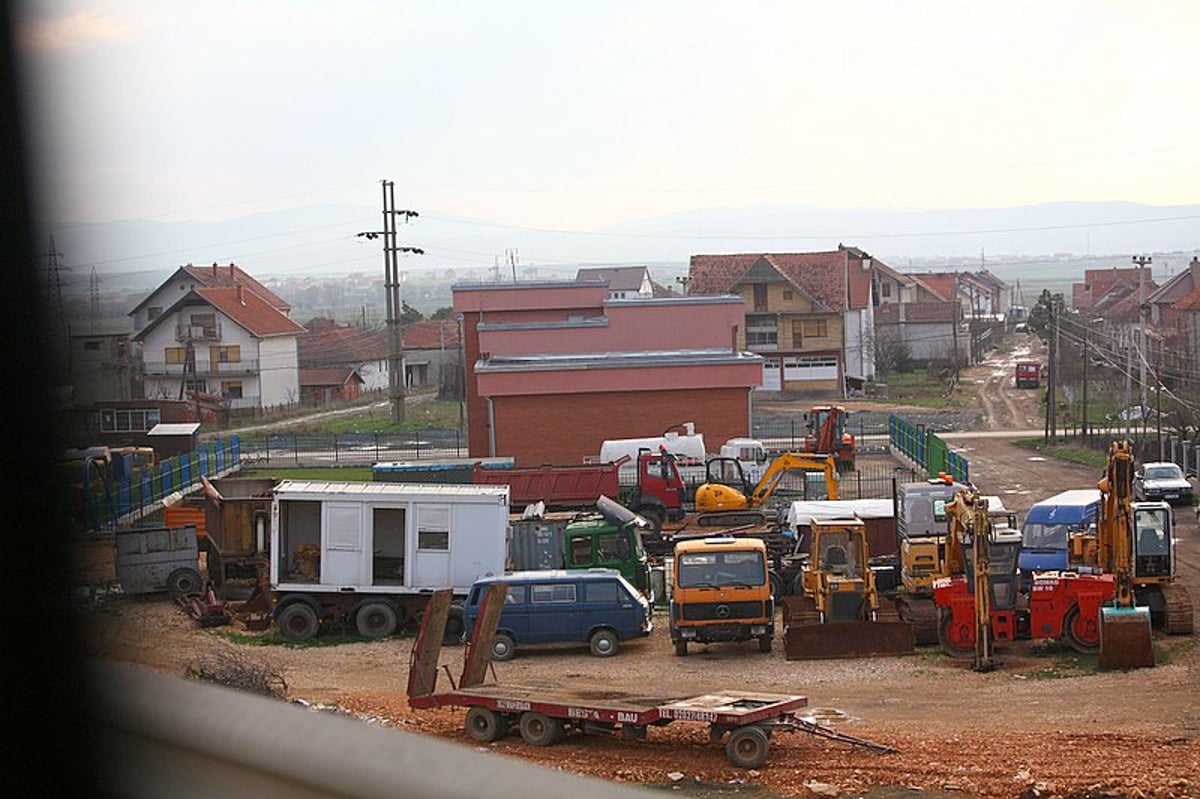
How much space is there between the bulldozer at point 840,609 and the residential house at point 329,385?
4649 cm

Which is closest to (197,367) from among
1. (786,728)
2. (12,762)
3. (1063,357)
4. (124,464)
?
(124,464)

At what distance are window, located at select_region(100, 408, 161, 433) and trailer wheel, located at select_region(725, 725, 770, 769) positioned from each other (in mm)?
30431

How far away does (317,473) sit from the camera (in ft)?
118

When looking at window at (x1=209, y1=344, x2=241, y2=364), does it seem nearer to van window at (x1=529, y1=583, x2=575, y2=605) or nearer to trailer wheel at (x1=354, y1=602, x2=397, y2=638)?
trailer wheel at (x1=354, y1=602, x2=397, y2=638)

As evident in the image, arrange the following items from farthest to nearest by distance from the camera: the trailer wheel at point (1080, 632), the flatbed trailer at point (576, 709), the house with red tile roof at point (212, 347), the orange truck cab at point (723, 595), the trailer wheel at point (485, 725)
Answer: the house with red tile roof at point (212, 347), the orange truck cab at point (723, 595), the trailer wheel at point (1080, 632), the trailer wheel at point (485, 725), the flatbed trailer at point (576, 709)

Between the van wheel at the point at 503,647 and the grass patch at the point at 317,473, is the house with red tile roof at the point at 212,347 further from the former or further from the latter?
the van wheel at the point at 503,647

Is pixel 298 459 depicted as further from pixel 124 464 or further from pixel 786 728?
pixel 786 728

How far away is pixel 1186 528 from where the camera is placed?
2552cm

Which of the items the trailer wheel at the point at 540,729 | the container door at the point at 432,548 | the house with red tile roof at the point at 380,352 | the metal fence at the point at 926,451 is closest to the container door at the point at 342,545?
the container door at the point at 432,548

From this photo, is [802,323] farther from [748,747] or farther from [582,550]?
[748,747]

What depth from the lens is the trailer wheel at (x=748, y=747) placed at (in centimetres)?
1010

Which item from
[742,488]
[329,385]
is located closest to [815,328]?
[329,385]

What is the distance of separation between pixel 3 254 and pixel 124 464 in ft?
58.7

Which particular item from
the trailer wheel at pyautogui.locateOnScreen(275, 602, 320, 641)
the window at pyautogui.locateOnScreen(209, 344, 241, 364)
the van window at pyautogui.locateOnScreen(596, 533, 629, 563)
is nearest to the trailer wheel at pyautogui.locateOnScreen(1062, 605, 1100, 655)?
the van window at pyautogui.locateOnScreen(596, 533, 629, 563)
